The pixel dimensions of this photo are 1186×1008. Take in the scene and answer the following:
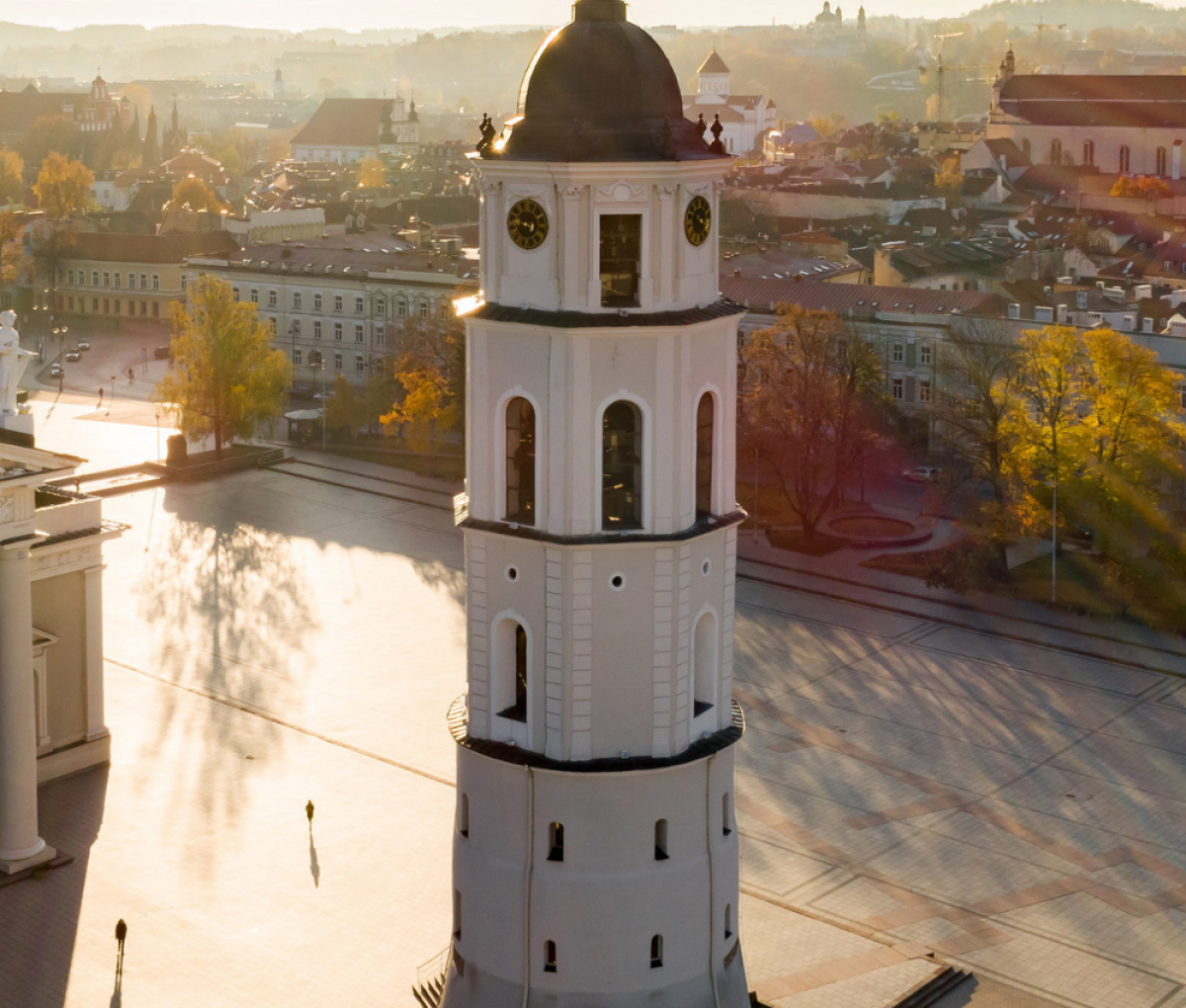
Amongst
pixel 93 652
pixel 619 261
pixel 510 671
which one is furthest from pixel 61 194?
pixel 619 261

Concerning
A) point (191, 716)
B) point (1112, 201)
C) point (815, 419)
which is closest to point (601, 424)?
point (191, 716)

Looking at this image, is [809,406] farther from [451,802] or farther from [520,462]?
[520,462]

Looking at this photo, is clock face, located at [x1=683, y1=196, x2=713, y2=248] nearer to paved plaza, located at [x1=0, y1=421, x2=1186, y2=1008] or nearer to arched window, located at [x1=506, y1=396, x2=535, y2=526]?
arched window, located at [x1=506, y1=396, x2=535, y2=526]

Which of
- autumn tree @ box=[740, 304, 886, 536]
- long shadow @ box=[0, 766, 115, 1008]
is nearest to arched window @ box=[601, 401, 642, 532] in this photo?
long shadow @ box=[0, 766, 115, 1008]

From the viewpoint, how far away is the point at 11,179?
186m

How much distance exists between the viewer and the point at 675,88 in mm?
27516

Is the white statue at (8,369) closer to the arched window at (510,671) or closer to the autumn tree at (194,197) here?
the arched window at (510,671)

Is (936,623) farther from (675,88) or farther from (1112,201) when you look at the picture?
(1112,201)

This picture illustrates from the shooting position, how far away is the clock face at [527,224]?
87.7 ft

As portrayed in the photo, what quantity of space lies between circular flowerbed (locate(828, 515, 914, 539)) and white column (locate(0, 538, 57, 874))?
34140mm

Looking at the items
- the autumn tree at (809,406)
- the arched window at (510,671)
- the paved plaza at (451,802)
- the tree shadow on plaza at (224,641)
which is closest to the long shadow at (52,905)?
the paved plaza at (451,802)

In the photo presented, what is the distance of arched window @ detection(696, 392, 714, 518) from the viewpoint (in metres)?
28.0

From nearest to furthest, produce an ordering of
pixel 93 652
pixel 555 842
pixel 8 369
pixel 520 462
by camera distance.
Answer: pixel 520 462, pixel 555 842, pixel 8 369, pixel 93 652

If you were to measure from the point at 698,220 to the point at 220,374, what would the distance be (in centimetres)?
5243
